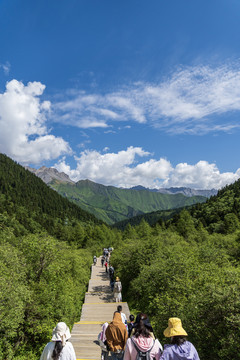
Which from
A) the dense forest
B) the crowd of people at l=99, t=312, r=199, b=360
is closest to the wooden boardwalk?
the dense forest

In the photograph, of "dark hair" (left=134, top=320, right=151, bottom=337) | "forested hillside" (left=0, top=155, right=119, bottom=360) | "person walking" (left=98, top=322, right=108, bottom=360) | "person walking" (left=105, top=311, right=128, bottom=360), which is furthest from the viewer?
"forested hillside" (left=0, top=155, right=119, bottom=360)

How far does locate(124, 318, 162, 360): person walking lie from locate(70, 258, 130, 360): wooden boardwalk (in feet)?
21.5

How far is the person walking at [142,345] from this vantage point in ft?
14.7

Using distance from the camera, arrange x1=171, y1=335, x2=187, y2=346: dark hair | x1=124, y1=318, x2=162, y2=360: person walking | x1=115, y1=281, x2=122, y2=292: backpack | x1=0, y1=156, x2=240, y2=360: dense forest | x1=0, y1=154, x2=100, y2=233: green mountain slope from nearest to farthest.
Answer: x1=171, y1=335, x2=187, y2=346: dark hair, x1=124, y1=318, x2=162, y2=360: person walking, x1=0, y1=156, x2=240, y2=360: dense forest, x1=115, y1=281, x2=122, y2=292: backpack, x1=0, y1=154, x2=100, y2=233: green mountain slope

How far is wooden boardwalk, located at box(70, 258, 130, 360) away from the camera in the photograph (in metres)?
10.2

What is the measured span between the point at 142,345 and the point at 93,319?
12805 mm

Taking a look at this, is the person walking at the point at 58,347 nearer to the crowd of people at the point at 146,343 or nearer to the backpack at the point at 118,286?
the crowd of people at the point at 146,343

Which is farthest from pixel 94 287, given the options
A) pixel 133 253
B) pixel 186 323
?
pixel 186 323

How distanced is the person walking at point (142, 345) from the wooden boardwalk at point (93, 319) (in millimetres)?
6557

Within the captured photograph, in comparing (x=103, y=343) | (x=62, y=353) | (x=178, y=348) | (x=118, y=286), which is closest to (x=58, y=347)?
(x=62, y=353)

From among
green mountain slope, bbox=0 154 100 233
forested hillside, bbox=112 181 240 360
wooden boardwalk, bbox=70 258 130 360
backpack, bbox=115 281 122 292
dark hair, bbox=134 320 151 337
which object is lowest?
wooden boardwalk, bbox=70 258 130 360

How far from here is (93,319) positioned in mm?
15055

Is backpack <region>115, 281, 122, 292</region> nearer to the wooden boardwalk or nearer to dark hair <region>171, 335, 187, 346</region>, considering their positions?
the wooden boardwalk

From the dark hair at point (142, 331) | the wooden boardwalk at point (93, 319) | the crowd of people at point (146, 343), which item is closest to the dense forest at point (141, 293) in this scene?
the wooden boardwalk at point (93, 319)
